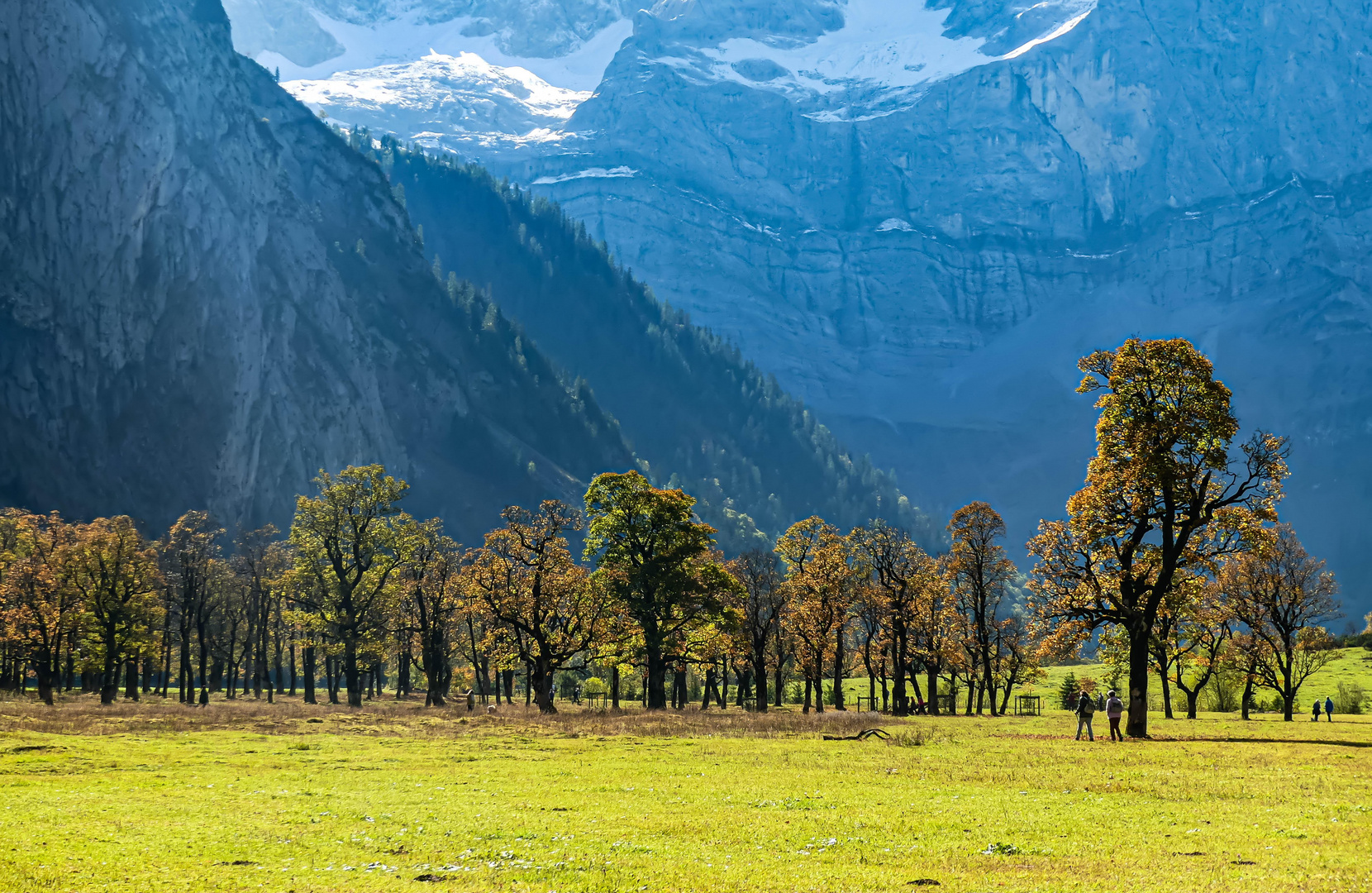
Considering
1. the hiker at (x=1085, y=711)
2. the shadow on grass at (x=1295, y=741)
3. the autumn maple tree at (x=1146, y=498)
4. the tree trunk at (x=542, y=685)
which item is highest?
the autumn maple tree at (x=1146, y=498)

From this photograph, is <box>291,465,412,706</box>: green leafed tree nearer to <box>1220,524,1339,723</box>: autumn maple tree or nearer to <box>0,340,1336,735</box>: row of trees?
<box>0,340,1336,735</box>: row of trees

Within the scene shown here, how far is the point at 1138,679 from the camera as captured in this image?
41875mm

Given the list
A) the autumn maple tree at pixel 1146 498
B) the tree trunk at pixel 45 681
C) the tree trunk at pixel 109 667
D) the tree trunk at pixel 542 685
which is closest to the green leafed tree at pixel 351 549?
the tree trunk at pixel 109 667

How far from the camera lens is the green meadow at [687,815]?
1490 centimetres

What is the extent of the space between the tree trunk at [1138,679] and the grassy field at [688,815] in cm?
287

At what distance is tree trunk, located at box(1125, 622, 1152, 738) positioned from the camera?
1602 inches

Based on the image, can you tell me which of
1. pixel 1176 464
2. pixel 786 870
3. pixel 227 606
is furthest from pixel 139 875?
pixel 227 606

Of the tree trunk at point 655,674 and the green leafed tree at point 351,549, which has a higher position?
the green leafed tree at point 351,549

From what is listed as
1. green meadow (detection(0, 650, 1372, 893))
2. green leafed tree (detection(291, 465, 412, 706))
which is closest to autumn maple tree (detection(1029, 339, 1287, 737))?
green meadow (detection(0, 650, 1372, 893))

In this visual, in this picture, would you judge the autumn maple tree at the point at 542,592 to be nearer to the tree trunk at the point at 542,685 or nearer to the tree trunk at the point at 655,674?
the tree trunk at the point at 542,685

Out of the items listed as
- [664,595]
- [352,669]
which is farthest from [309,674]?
[664,595]

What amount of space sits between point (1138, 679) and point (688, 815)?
28.6 meters

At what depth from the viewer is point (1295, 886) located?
531 inches

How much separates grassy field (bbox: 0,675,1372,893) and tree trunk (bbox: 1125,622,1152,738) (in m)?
2.87
